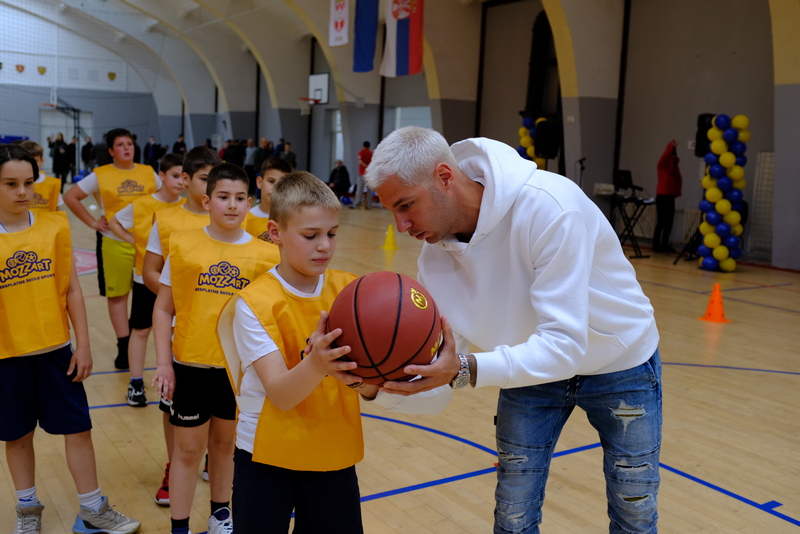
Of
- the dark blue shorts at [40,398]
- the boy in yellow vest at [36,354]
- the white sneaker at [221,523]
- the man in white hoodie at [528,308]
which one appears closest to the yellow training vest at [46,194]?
the boy in yellow vest at [36,354]

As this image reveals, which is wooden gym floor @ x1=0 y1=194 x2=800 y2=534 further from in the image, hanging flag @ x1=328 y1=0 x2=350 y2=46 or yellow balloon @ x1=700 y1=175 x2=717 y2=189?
hanging flag @ x1=328 y1=0 x2=350 y2=46

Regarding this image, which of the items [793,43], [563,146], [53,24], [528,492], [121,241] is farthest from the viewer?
[53,24]

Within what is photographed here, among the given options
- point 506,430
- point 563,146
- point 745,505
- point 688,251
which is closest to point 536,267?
point 506,430

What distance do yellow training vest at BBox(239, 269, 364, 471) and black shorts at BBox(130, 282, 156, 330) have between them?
2.67 metres

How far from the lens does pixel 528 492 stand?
83.8 inches

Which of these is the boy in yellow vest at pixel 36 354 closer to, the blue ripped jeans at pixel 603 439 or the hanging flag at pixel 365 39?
the blue ripped jeans at pixel 603 439

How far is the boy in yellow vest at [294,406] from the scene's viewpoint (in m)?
2.02

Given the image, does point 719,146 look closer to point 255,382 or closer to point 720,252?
point 720,252

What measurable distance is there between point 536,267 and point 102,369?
4319 millimetres

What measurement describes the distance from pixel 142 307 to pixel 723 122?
9000 mm

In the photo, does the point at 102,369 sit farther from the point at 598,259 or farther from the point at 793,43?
the point at 793,43

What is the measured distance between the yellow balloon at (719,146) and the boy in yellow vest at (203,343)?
9.24 meters

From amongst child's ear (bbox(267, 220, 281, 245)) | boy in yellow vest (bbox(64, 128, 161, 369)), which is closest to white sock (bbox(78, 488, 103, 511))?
child's ear (bbox(267, 220, 281, 245))

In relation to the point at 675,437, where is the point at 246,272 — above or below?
above
